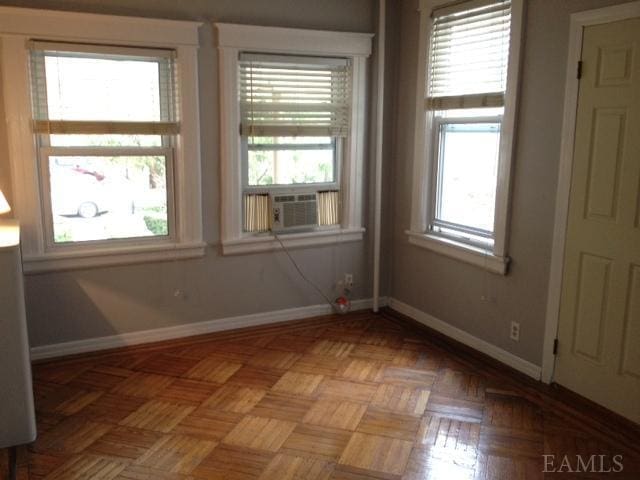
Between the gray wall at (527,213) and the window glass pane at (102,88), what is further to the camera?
the window glass pane at (102,88)

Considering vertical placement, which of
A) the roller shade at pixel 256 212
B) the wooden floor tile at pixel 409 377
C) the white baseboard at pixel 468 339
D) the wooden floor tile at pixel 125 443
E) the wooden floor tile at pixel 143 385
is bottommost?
the wooden floor tile at pixel 125 443

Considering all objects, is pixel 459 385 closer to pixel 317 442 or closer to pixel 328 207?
pixel 317 442

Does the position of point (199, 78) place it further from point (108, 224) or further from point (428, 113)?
point (428, 113)

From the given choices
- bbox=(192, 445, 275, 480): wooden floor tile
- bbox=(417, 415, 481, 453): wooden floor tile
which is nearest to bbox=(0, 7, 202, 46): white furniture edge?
bbox=(192, 445, 275, 480): wooden floor tile

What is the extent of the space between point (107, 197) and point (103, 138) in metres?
0.36

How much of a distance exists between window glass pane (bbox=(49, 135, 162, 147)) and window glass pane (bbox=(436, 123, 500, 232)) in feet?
6.19

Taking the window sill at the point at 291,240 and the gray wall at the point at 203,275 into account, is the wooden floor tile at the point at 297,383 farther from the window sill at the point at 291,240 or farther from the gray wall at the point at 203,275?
the window sill at the point at 291,240

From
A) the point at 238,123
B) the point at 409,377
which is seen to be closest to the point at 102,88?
the point at 238,123

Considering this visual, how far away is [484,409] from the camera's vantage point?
3102 mm

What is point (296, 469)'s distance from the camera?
8.41 feet

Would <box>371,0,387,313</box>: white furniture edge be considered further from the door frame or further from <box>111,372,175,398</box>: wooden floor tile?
<box>111,372,175,398</box>: wooden floor tile

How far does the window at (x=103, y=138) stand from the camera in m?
3.45

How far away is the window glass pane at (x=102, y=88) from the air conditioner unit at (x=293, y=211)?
3.20 feet

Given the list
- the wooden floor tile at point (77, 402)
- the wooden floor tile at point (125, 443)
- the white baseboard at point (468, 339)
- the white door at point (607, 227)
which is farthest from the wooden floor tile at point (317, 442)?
the white door at point (607, 227)
